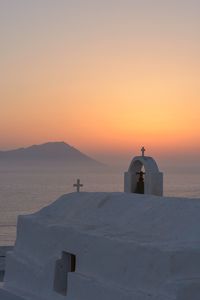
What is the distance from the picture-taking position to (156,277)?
1077 cm

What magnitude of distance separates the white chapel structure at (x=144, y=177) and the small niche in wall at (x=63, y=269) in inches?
117

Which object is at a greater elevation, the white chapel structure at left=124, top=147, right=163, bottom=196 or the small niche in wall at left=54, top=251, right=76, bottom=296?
the white chapel structure at left=124, top=147, right=163, bottom=196

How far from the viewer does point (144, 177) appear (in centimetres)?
1569

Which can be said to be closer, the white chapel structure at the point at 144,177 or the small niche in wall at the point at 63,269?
the small niche in wall at the point at 63,269

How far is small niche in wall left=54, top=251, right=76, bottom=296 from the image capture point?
45.9ft

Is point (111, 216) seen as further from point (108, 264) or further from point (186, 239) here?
point (186, 239)

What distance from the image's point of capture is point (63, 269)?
14117 mm

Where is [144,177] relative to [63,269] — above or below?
above

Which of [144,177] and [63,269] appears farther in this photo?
[144,177]

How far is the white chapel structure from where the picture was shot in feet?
50.2

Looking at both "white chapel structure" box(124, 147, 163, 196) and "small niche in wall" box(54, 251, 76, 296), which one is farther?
"white chapel structure" box(124, 147, 163, 196)

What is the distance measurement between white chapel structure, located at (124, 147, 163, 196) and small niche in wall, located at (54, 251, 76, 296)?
2.97 metres

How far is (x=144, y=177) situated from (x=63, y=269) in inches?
139

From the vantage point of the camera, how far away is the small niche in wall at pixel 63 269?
1400 centimetres
